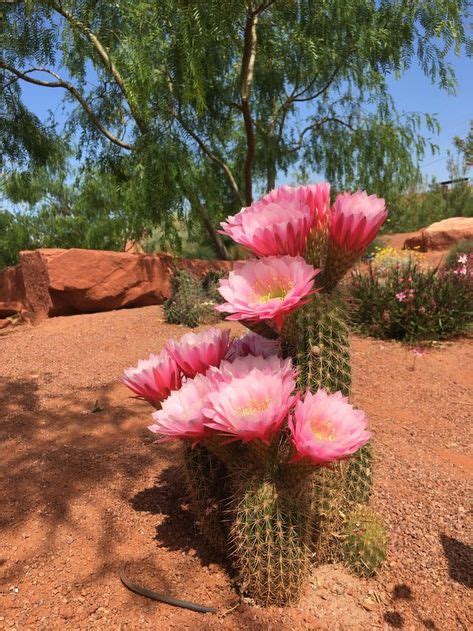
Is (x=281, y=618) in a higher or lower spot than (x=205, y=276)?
lower

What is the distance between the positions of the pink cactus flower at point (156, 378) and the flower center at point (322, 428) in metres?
0.48

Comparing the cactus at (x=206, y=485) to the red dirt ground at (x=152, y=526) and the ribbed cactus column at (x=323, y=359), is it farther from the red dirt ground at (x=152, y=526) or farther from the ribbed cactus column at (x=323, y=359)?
the ribbed cactus column at (x=323, y=359)

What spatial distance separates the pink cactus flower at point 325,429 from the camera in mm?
1387

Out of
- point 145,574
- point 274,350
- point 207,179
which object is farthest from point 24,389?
point 207,179

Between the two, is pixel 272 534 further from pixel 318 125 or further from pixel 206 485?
pixel 318 125

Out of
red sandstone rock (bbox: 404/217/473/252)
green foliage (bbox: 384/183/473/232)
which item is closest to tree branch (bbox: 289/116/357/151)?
red sandstone rock (bbox: 404/217/473/252)

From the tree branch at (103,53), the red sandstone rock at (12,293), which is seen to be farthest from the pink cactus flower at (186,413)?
the red sandstone rock at (12,293)

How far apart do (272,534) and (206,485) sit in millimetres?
356

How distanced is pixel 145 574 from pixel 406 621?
2.92 ft

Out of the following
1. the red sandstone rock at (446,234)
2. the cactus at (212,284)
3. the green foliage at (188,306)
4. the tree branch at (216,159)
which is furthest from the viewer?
the red sandstone rock at (446,234)

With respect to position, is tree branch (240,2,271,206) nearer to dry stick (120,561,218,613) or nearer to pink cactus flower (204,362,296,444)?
pink cactus flower (204,362,296,444)

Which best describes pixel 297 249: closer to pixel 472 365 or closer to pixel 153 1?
pixel 472 365

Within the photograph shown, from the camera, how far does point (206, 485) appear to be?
1.84 meters

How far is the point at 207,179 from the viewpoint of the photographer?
893 cm
